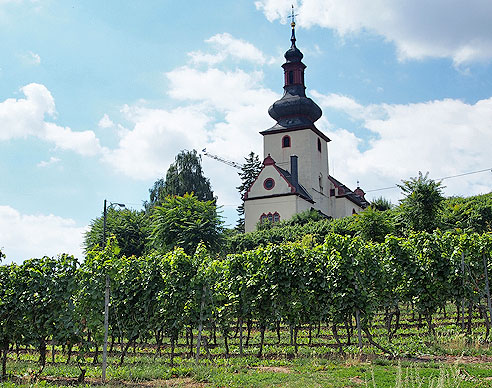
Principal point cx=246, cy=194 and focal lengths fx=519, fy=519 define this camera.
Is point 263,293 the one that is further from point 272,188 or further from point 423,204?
point 272,188

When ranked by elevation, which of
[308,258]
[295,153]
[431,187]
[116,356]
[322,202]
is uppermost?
[295,153]

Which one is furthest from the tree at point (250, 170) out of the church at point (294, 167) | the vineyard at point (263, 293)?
the vineyard at point (263, 293)

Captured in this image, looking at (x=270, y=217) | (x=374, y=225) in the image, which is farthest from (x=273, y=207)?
(x=374, y=225)

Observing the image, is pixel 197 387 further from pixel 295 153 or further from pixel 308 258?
pixel 295 153

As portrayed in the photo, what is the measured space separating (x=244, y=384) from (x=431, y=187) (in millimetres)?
17203

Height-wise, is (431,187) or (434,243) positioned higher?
(431,187)

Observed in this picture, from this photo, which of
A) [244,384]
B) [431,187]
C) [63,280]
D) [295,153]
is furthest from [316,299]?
[295,153]

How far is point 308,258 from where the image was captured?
1327 centimetres

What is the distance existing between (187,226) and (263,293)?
1212 centimetres

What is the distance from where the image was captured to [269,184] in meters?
46.3

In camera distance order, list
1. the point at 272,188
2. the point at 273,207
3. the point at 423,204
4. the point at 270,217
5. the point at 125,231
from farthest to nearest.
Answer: the point at 272,188 → the point at 273,207 → the point at 270,217 → the point at 125,231 → the point at 423,204

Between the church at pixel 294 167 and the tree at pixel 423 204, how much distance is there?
2117 centimetres

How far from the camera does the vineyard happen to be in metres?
10.6

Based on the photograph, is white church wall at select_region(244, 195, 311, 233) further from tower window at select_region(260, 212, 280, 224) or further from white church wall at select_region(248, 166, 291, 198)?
white church wall at select_region(248, 166, 291, 198)
